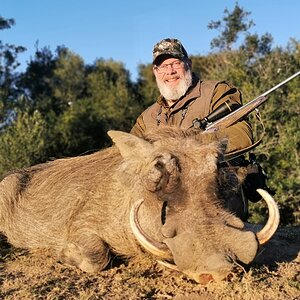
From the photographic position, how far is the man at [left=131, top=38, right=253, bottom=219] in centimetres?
471

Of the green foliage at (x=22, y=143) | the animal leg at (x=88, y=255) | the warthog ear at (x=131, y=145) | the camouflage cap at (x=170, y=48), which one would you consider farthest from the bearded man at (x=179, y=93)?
the green foliage at (x=22, y=143)

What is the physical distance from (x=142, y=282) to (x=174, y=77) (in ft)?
7.84

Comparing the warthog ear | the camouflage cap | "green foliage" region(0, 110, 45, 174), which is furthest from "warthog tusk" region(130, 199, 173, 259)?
"green foliage" region(0, 110, 45, 174)

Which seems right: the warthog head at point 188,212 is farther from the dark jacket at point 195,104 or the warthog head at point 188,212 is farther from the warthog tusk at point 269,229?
the dark jacket at point 195,104

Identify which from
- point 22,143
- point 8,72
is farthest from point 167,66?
point 8,72

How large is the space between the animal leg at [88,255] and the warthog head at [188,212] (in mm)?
486

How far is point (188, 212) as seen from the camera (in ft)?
9.57

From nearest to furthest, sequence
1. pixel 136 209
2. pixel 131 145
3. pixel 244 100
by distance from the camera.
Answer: pixel 136 209
pixel 131 145
pixel 244 100

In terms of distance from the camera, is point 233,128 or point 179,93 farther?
point 179,93

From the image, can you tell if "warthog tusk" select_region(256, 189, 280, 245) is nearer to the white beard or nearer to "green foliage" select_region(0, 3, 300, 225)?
the white beard

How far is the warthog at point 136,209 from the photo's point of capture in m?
2.79

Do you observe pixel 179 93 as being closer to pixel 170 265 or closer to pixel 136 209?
pixel 136 209

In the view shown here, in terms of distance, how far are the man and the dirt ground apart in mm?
1362

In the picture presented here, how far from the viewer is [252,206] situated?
32.4 ft
